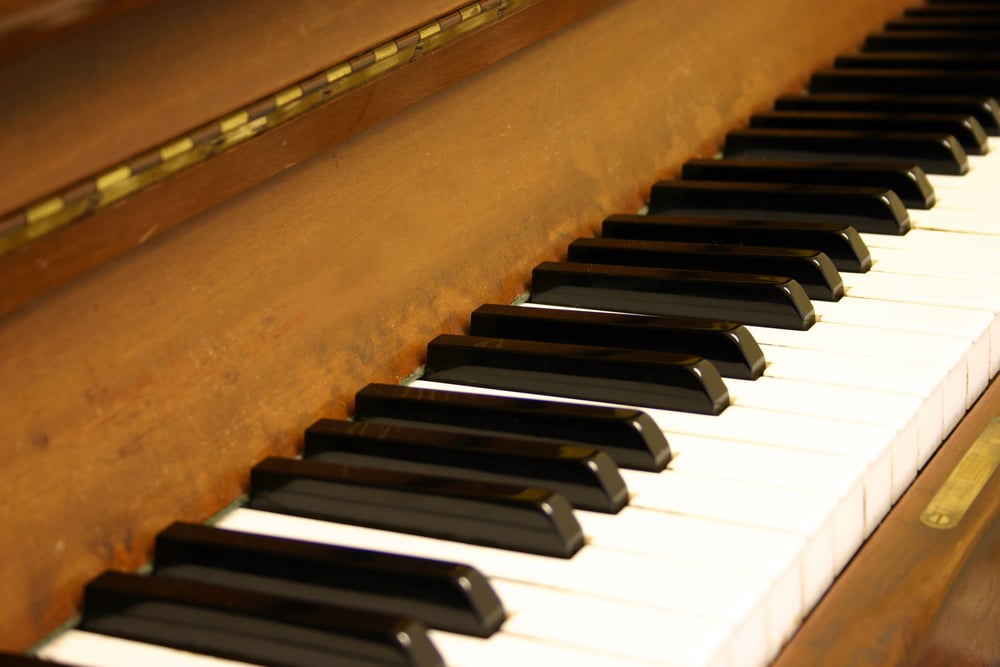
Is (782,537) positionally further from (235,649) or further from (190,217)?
(190,217)

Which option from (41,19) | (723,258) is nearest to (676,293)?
(723,258)

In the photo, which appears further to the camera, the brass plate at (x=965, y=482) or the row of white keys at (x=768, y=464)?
the brass plate at (x=965, y=482)

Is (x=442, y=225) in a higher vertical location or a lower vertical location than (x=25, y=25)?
lower

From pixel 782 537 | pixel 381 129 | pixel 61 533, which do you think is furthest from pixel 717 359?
pixel 61 533

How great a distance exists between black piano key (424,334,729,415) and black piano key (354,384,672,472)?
0.26ft

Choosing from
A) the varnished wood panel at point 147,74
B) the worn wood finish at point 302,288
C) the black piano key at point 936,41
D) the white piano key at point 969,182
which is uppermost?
the varnished wood panel at point 147,74

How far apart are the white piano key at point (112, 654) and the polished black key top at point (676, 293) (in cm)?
80

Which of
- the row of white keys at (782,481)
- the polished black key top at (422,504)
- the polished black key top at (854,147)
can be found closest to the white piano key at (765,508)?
the row of white keys at (782,481)

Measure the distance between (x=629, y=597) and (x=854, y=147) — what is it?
1.29m

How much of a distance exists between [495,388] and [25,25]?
0.74m

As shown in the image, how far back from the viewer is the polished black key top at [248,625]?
117cm

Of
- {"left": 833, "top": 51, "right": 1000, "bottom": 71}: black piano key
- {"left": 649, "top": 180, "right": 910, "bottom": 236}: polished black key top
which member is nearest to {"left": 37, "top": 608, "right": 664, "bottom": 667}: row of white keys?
{"left": 649, "top": 180, "right": 910, "bottom": 236}: polished black key top

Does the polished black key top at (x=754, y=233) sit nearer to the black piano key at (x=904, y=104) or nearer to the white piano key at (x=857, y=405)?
the white piano key at (x=857, y=405)

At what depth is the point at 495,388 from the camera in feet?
5.51
